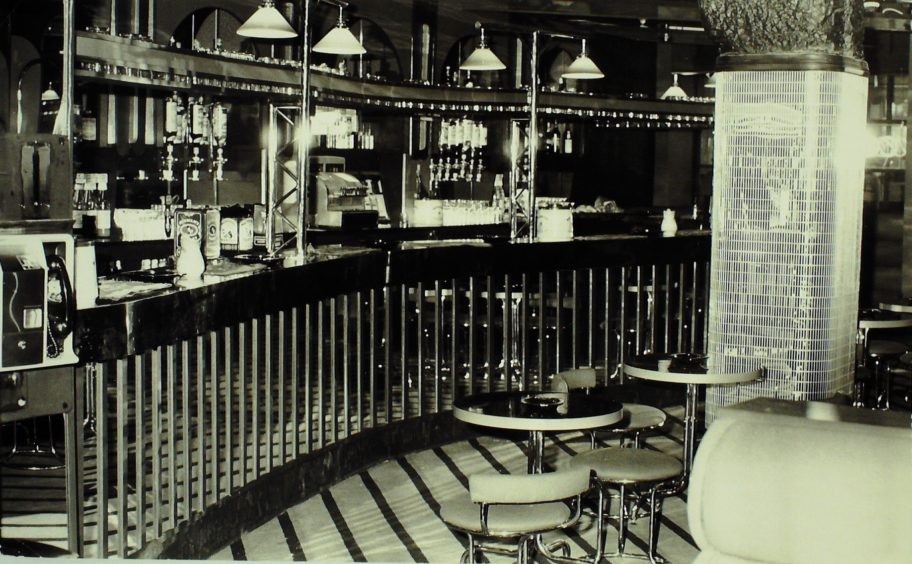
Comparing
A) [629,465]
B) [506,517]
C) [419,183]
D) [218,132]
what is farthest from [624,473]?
[419,183]

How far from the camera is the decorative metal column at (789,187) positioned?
211 inches

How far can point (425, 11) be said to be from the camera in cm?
1184

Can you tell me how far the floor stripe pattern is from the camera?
4.74 meters

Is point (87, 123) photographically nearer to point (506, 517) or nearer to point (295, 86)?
point (295, 86)

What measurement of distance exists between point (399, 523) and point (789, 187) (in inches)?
95.9

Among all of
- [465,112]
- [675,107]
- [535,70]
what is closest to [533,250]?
[535,70]

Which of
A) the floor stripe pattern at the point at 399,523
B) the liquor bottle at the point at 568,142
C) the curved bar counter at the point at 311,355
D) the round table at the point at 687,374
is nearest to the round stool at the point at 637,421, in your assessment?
the round table at the point at 687,374

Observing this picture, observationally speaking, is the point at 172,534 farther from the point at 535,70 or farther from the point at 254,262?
the point at 535,70

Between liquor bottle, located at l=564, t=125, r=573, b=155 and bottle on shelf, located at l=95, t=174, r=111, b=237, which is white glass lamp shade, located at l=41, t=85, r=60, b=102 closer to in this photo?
bottle on shelf, located at l=95, t=174, r=111, b=237

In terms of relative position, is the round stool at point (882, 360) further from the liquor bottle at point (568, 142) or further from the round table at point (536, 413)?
the liquor bottle at point (568, 142)

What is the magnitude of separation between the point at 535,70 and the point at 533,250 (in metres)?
1.39

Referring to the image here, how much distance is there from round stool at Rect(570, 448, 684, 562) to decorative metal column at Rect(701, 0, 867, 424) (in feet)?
A: 3.80

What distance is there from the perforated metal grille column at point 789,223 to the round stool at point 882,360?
74.9 inches

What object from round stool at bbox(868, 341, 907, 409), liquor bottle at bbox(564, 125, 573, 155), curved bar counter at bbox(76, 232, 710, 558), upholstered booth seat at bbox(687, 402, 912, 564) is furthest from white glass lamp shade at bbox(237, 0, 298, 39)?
liquor bottle at bbox(564, 125, 573, 155)
